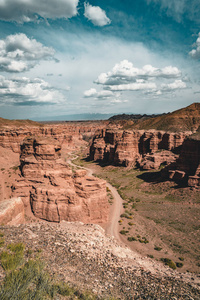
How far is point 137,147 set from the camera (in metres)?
78.8

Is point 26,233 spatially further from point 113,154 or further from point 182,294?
point 113,154

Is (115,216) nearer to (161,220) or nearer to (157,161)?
(161,220)

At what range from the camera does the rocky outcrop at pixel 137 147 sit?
221 ft


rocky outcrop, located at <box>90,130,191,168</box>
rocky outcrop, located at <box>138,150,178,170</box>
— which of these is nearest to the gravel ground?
rocky outcrop, located at <box>138,150,178,170</box>

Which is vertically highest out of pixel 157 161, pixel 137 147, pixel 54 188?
pixel 54 188

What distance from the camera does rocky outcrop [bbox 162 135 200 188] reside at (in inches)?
1567

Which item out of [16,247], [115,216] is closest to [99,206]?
[115,216]

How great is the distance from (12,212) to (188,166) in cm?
3960

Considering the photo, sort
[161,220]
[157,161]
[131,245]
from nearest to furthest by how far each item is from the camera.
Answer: [131,245] → [161,220] → [157,161]

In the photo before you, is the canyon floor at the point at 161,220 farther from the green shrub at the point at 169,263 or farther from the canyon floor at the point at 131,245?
the green shrub at the point at 169,263

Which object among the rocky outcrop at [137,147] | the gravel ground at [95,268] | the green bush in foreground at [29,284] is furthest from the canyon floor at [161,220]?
the green bush in foreground at [29,284]

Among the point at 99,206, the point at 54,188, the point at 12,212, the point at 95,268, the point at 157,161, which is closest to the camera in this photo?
the point at 95,268

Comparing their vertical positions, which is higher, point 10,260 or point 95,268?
point 10,260

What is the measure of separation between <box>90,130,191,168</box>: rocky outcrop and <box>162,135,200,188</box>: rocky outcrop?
50.7 ft
